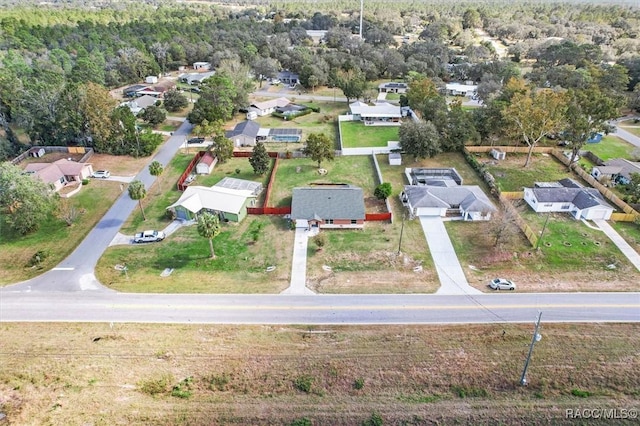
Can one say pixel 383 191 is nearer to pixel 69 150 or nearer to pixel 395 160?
pixel 395 160

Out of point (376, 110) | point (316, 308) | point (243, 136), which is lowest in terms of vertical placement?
point (316, 308)

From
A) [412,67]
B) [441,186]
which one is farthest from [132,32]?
A: [441,186]

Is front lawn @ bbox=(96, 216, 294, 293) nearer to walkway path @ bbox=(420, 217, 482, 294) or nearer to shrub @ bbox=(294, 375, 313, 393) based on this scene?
shrub @ bbox=(294, 375, 313, 393)

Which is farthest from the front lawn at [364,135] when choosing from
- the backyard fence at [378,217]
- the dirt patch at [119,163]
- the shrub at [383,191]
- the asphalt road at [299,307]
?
the asphalt road at [299,307]

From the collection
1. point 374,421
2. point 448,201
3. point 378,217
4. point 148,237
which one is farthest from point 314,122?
point 374,421

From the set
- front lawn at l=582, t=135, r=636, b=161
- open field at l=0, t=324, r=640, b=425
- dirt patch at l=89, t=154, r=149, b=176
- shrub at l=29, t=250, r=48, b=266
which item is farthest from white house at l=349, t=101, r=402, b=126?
shrub at l=29, t=250, r=48, b=266

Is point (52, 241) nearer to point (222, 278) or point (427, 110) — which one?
point (222, 278)
